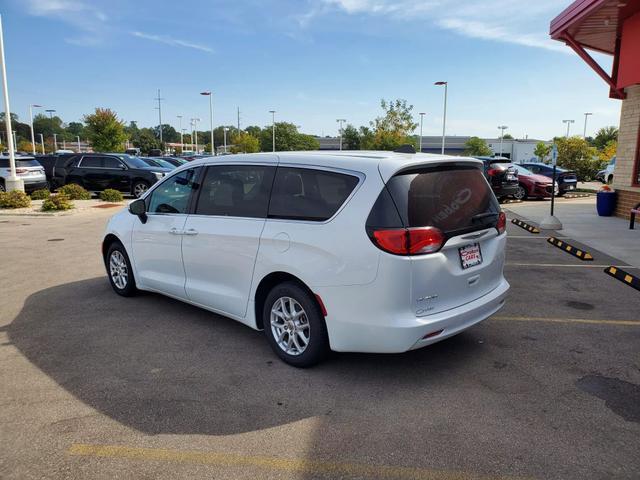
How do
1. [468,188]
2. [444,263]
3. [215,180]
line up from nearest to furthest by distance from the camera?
1. [444,263]
2. [468,188]
3. [215,180]

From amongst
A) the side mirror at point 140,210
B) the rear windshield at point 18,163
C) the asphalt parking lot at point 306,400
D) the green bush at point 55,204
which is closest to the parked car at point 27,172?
the rear windshield at point 18,163

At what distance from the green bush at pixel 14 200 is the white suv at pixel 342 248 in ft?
43.9

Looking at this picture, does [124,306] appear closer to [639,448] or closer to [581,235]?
[639,448]

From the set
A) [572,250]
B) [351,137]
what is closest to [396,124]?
[351,137]

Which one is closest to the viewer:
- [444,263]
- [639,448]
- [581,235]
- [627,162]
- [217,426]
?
[639,448]

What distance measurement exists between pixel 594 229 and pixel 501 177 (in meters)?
6.65

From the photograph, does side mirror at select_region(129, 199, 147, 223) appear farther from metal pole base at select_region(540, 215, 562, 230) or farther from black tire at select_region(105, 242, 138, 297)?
metal pole base at select_region(540, 215, 562, 230)

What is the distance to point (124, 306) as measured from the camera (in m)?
5.82

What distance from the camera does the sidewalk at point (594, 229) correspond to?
31.2ft

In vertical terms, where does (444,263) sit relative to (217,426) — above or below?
above

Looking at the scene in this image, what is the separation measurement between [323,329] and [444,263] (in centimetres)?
105

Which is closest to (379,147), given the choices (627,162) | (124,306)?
(627,162)

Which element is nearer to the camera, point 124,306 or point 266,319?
point 266,319

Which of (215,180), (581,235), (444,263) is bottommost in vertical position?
(581,235)
